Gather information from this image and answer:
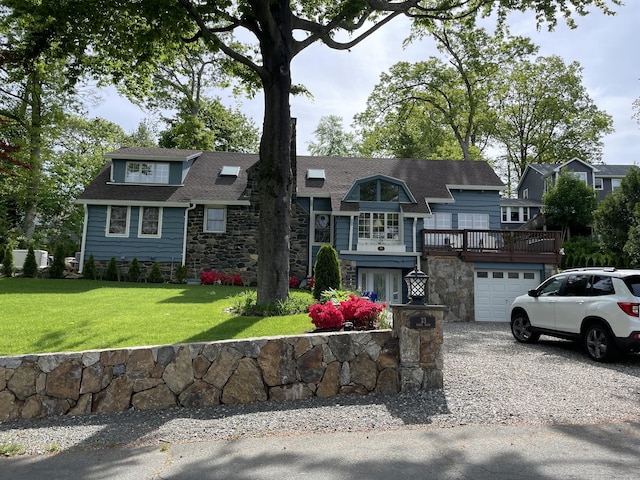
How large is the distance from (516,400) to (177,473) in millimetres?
4180

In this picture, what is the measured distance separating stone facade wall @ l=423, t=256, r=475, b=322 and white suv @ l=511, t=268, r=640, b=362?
24.2ft

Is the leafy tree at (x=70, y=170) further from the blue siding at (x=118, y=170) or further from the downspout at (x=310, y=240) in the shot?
the downspout at (x=310, y=240)

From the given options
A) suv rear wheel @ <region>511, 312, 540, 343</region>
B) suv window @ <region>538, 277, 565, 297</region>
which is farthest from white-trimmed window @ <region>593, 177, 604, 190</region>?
suv window @ <region>538, 277, 565, 297</region>

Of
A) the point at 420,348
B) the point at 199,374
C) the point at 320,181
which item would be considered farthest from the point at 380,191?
the point at 199,374

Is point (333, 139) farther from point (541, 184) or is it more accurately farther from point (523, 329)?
point (523, 329)

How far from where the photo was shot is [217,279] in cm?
1766

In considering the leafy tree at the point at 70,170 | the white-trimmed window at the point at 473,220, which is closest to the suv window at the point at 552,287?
the white-trimmed window at the point at 473,220

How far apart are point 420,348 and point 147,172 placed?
17.8 meters

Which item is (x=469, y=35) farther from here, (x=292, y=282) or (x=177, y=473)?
(x=177, y=473)

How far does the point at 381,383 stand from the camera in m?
5.74

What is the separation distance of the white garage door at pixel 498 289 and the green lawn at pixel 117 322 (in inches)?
431

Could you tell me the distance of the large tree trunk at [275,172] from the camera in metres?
9.74

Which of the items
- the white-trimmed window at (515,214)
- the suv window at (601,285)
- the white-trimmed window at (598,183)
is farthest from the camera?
the white-trimmed window at (598,183)

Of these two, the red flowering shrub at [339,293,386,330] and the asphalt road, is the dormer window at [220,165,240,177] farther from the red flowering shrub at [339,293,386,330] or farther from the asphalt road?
the asphalt road
